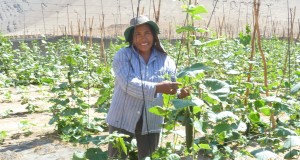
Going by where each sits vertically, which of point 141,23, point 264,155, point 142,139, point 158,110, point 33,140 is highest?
point 141,23

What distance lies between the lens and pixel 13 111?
5.74 m

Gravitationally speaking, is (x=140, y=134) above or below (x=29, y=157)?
above

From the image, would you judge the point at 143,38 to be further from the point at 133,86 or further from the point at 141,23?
the point at 133,86

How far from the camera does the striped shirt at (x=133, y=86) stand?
7.94 feet

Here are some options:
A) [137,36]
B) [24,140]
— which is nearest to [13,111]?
[24,140]

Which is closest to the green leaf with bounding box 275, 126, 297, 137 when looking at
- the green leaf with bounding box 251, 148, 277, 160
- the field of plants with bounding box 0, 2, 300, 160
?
the field of plants with bounding box 0, 2, 300, 160

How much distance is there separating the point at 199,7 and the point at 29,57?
734 centimetres

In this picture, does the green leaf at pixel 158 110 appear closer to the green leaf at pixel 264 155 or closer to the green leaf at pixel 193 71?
the green leaf at pixel 193 71

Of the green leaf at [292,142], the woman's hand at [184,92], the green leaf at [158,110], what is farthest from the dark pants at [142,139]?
the green leaf at [292,142]

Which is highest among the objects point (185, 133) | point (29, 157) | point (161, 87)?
point (161, 87)

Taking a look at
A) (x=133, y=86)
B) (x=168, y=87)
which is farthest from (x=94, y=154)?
(x=133, y=86)

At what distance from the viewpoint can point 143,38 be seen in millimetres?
2531

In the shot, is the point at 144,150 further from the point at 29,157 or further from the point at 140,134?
the point at 29,157

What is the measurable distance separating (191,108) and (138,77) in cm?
62
